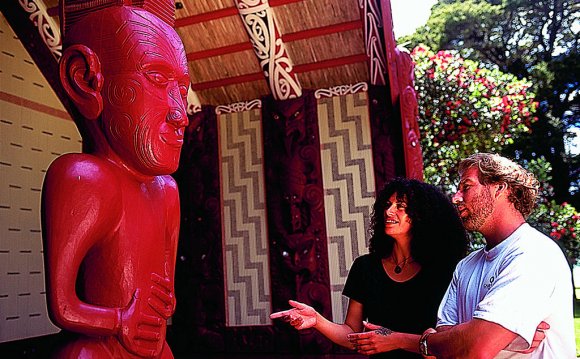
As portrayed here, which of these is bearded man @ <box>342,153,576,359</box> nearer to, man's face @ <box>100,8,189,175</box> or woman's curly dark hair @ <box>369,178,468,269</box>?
woman's curly dark hair @ <box>369,178,468,269</box>

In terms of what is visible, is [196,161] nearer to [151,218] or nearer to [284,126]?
[284,126]

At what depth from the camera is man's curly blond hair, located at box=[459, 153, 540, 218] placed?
165 cm

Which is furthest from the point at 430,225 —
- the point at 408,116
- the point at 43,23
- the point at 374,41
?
the point at 43,23

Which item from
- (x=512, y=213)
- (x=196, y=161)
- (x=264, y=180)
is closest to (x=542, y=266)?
(x=512, y=213)

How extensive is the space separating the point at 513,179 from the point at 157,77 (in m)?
1.16

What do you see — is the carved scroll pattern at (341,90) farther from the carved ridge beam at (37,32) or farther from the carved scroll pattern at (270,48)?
the carved ridge beam at (37,32)

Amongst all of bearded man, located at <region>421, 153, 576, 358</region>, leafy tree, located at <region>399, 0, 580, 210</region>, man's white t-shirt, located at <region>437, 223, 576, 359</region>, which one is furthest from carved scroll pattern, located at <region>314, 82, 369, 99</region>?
leafy tree, located at <region>399, 0, 580, 210</region>

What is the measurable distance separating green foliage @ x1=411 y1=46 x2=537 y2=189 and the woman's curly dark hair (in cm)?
512

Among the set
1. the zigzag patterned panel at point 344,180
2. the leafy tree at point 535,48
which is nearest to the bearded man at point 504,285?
the zigzag patterned panel at point 344,180

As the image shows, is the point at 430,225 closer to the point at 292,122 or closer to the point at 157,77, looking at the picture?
the point at 157,77

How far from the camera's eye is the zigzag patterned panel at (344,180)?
432 centimetres

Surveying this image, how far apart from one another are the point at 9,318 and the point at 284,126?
2.50m

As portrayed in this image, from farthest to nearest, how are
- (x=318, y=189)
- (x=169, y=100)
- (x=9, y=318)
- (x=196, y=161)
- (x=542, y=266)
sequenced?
(x=196, y=161)
(x=318, y=189)
(x=9, y=318)
(x=169, y=100)
(x=542, y=266)

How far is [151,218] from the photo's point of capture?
1.79 meters
